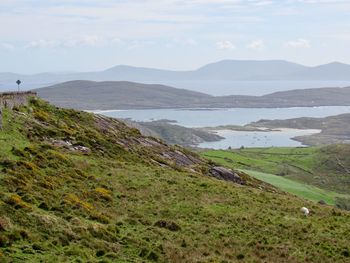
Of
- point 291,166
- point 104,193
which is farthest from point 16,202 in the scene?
point 291,166

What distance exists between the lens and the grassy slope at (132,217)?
2450 centimetres

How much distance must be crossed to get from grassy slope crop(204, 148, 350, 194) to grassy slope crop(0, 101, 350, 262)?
8706 cm

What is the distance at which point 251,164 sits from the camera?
144750mm

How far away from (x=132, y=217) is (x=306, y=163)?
148729 millimetres

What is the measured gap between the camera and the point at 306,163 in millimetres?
172375

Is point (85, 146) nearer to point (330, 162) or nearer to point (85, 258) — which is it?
point (85, 258)

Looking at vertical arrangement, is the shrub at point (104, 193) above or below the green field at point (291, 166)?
above

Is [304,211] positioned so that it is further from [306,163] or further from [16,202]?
[306,163]

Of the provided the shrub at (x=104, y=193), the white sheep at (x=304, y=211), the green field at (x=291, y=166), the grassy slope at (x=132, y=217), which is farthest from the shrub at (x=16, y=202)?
the green field at (x=291, y=166)

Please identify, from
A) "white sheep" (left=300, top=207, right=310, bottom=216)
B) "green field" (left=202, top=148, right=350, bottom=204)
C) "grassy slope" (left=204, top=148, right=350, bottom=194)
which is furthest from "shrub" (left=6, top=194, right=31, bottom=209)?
"grassy slope" (left=204, top=148, right=350, bottom=194)

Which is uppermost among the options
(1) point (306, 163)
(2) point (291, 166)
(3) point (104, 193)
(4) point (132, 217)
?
(3) point (104, 193)

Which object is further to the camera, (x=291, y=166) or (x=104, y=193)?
(x=291, y=166)

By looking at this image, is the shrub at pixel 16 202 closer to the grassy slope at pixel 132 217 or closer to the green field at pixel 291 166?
the grassy slope at pixel 132 217

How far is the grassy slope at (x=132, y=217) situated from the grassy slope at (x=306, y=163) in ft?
286
